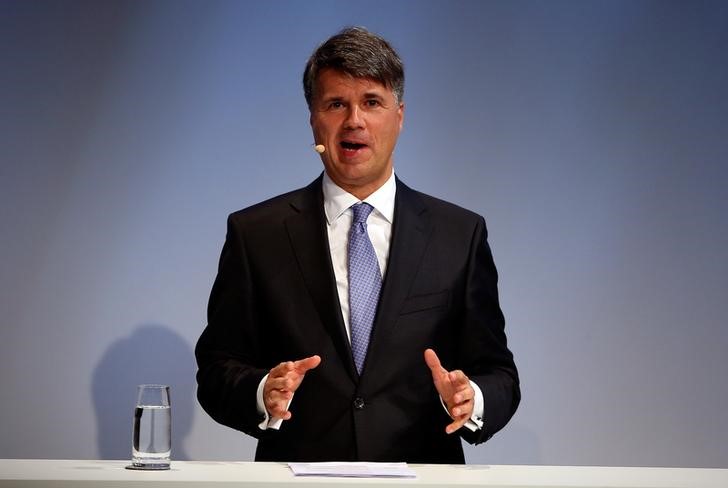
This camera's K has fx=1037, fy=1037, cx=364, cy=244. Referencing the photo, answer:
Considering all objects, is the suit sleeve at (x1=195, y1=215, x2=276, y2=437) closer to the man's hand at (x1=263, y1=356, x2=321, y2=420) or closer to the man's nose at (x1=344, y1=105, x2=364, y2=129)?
the man's hand at (x1=263, y1=356, x2=321, y2=420)

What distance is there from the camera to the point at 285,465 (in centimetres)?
207

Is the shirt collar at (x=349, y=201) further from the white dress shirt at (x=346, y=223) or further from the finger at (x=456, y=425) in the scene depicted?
the finger at (x=456, y=425)

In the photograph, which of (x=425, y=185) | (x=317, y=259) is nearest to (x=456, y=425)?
(x=317, y=259)

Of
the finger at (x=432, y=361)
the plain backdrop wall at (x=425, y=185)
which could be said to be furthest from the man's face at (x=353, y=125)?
the plain backdrop wall at (x=425, y=185)

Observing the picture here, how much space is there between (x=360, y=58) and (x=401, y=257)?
52cm

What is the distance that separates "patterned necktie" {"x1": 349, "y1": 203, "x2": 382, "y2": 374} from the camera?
2.56 meters

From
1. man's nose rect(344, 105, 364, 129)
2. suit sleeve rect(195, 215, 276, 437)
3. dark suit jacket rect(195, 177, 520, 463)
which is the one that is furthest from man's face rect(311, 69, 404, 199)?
suit sleeve rect(195, 215, 276, 437)

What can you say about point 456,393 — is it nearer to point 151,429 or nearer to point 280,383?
point 280,383

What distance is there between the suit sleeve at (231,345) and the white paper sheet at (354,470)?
1.49 ft

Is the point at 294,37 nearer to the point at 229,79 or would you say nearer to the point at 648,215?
the point at 229,79

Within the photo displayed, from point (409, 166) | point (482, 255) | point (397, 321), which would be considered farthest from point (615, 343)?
point (397, 321)

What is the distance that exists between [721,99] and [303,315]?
86.6 inches

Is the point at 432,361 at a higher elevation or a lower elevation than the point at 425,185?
lower

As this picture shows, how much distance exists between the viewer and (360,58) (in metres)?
2.67
